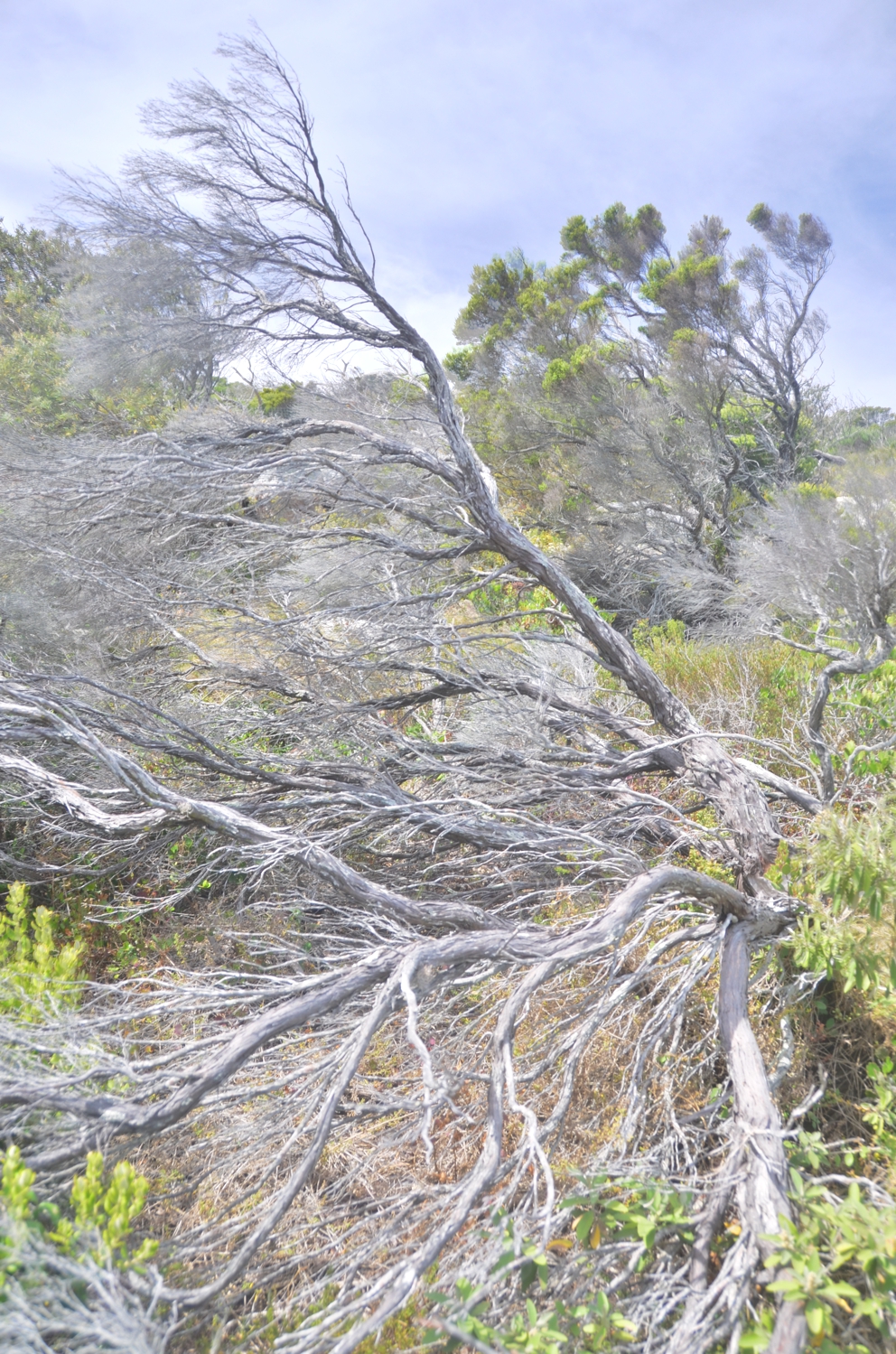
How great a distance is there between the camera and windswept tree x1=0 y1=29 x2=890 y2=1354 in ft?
6.42

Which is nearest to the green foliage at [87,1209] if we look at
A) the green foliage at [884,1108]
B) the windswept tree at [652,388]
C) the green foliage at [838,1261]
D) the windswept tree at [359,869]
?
the windswept tree at [359,869]

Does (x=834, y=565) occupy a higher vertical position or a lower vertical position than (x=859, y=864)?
higher

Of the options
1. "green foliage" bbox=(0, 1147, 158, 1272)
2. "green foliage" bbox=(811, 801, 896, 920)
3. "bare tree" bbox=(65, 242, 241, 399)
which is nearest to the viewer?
"green foliage" bbox=(0, 1147, 158, 1272)

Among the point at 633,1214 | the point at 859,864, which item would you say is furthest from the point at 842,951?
the point at 633,1214

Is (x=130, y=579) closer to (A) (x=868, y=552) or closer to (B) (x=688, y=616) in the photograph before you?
(A) (x=868, y=552)

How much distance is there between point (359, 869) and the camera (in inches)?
171

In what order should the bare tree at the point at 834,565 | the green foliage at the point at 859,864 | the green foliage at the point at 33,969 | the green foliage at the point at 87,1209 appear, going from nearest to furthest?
the green foliage at the point at 87,1209 → the green foliage at the point at 859,864 → the green foliage at the point at 33,969 → the bare tree at the point at 834,565

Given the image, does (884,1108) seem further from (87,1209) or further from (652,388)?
(652,388)

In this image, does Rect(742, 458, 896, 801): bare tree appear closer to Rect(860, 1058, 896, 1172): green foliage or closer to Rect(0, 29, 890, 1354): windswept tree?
Rect(0, 29, 890, 1354): windswept tree

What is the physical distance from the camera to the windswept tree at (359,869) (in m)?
1.96

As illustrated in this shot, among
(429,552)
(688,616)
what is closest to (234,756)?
(429,552)

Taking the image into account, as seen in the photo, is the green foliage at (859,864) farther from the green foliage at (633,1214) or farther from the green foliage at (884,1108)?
the green foliage at (633,1214)

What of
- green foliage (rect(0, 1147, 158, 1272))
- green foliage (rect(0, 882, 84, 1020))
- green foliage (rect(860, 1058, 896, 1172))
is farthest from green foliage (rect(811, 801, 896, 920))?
green foliage (rect(0, 882, 84, 1020))

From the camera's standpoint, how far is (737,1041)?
8.24 feet
